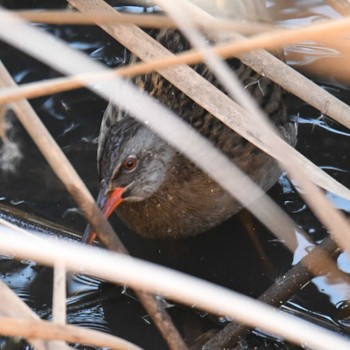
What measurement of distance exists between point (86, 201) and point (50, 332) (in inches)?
24.6

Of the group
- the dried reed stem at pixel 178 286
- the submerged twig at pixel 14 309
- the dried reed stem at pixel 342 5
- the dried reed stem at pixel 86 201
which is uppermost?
the dried reed stem at pixel 342 5

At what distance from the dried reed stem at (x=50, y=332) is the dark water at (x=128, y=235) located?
140 centimetres

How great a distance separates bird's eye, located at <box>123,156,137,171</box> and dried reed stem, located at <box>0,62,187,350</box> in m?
1.15

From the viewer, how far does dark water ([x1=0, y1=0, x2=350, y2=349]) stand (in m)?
3.67

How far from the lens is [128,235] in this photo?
14.0ft

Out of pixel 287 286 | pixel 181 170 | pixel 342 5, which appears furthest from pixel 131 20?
pixel 181 170

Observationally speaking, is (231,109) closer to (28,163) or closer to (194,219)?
(194,219)

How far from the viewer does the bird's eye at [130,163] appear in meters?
3.79

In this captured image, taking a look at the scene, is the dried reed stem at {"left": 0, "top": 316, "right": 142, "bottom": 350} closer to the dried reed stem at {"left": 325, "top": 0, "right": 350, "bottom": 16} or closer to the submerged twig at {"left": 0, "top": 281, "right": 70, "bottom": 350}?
the submerged twig at {"left": 0, "top": 281, "right": 70, "bottom": 350}

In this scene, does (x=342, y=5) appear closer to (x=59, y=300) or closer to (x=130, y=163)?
(x=130, y=163)

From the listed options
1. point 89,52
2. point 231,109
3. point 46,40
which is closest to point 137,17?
point 46,40

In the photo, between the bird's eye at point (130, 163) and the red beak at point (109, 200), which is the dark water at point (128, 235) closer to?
the red beak at point (109, 200)

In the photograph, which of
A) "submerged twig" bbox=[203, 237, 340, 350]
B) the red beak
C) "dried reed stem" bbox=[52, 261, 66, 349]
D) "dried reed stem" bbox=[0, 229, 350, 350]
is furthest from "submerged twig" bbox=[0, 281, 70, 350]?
the red beak

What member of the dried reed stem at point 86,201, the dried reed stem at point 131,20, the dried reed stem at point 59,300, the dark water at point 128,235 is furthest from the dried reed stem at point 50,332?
the dark water at point 128,235
